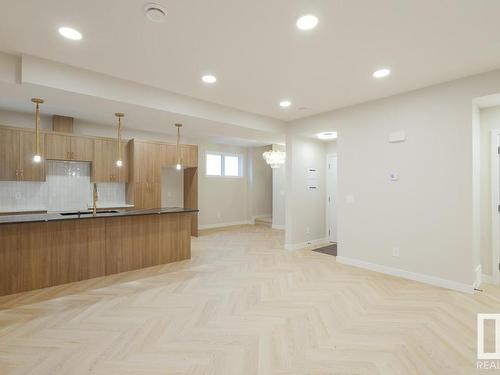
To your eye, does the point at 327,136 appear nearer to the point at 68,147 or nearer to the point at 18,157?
the point at 68,147

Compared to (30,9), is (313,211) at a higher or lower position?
lower

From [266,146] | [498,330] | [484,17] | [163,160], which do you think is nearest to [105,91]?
[163,160]

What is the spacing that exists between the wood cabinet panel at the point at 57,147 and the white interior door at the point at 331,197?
18.4ft

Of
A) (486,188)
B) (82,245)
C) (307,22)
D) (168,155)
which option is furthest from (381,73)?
(168,155)

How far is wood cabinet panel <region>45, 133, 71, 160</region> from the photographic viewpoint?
5.01 meters

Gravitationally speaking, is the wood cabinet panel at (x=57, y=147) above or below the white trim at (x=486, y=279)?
above

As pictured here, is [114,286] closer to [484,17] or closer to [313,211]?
[313,211]

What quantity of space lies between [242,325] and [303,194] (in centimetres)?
367

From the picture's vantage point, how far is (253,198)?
9570mm

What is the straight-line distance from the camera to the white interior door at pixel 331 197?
245 inches

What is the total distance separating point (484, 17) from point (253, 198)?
782 centimetres

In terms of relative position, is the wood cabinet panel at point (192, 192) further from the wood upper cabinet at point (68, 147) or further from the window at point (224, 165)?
the wood upper cabinet at point (68, 147)

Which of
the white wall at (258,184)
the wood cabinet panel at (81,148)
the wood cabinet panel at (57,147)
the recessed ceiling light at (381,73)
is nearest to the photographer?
the recessed ceiling light at (381,73)

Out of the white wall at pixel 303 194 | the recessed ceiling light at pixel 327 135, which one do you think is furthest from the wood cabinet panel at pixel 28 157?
the recessed ceiling light at pixel 327 135
